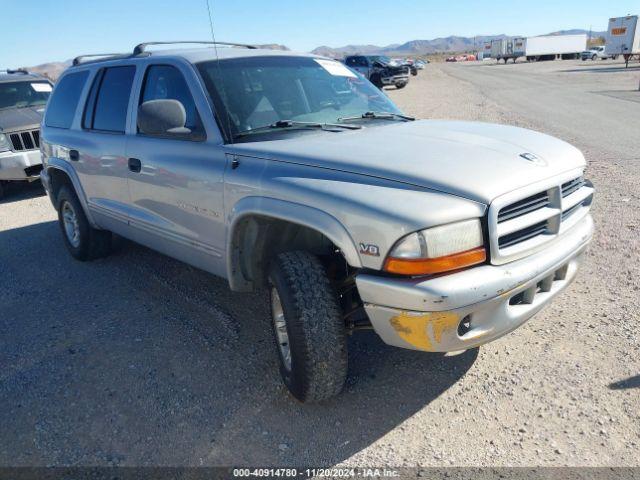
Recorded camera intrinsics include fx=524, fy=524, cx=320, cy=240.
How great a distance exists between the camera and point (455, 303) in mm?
2246

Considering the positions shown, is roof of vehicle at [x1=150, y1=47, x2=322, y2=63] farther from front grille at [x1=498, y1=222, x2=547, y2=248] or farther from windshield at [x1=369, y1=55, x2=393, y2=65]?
windshield at [x1=369, y1=55, x2=393, y2=65]

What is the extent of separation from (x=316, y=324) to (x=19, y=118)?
26.9 ft

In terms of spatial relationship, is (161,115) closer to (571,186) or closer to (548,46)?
(571,186)

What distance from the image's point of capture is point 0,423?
9.50ft

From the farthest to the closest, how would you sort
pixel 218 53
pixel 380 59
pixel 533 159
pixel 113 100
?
pixel 380 59 → pixel 113 100 → pixel 218 53 → pixel 533 159

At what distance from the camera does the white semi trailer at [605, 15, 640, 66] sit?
39.4 meters

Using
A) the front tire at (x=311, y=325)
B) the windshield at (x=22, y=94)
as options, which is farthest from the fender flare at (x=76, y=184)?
the windshield at (x=22, y=94)

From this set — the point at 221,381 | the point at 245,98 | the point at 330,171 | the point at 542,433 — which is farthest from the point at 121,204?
the point at 542,433

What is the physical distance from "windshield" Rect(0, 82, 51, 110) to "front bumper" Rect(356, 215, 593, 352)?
919cm

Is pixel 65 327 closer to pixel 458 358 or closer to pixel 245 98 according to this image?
pixel 245 98

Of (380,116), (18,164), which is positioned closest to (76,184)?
(380,116)

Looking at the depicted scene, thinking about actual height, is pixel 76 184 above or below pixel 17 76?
below

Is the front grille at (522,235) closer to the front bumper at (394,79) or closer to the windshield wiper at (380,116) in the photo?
the windshield wiper at (380,116)

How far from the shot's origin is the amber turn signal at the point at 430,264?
2273 millimetres
